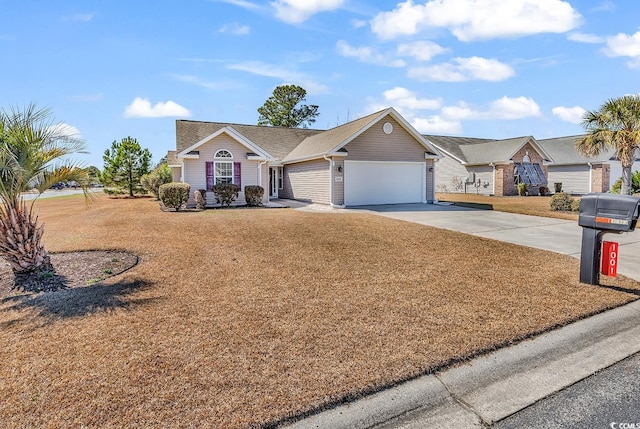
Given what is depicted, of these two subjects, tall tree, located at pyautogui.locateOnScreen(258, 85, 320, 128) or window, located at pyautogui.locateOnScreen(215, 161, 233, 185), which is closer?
window, located at pyautogui.locateOnScreen(215, 161, 233, 185)

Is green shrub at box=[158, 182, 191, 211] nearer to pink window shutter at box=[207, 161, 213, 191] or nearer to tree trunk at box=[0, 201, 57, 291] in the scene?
pink window shutter at box=[207, 161, 213, 191]

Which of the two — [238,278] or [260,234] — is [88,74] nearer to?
[260,234]

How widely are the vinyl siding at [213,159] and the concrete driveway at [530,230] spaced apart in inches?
303

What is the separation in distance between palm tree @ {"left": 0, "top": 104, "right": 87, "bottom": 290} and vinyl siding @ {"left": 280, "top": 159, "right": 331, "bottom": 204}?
1284cm

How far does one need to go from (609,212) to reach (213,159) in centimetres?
1613

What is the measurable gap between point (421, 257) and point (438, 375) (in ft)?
13.8

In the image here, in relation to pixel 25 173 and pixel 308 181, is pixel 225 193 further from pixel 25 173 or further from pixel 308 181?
pixel 25 173

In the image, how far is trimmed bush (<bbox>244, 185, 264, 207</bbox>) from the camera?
1795 centimetres

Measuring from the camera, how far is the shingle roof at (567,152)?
91.3 feet

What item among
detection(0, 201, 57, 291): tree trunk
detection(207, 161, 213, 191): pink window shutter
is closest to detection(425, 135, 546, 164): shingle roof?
detection(207, 161, 213, 191): pink window shutter

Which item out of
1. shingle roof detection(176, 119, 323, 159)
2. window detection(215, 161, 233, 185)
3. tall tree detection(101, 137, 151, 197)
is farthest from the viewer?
tall tree detection(101, 137, 151, 197)

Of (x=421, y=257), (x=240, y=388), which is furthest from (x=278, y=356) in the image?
(x=421, y=257)

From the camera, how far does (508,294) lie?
5.11m

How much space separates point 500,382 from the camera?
3068 millimetres
